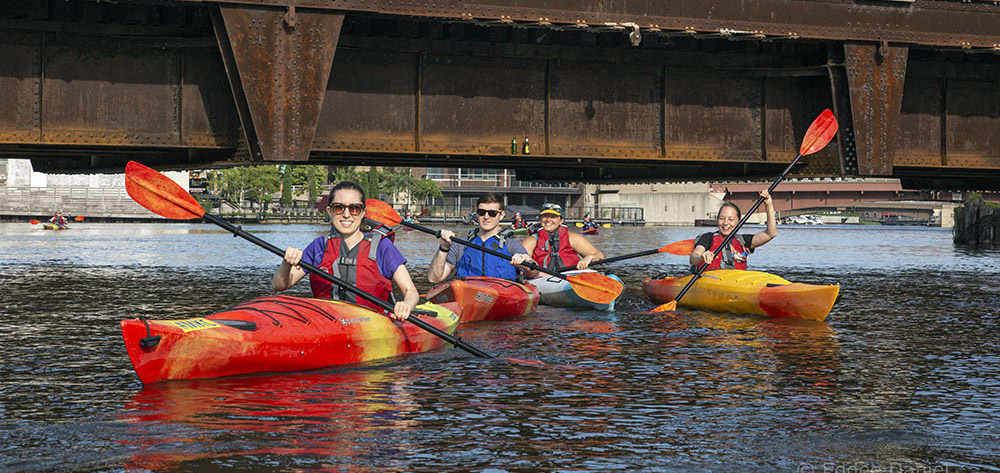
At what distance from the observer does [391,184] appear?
106062 millimetres

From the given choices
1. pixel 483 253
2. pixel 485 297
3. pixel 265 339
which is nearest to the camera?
pixel 265 339

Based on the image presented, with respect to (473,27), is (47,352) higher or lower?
lower

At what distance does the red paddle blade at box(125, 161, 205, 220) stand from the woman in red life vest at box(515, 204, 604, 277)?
7.44m

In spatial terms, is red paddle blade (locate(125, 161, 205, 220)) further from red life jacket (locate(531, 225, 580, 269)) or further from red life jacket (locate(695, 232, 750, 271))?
red life jacket (locate(695, 232, 750, 271))

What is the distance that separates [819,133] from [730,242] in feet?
7.54


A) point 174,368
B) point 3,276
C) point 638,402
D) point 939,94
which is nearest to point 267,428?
point 174,368

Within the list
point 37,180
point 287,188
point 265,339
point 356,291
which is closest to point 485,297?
point 356,291

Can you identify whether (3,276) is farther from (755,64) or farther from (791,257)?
(791,257)

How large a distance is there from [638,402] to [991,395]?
2.96m

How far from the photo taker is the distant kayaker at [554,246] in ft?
59.0

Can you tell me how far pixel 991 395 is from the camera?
30.8 feet

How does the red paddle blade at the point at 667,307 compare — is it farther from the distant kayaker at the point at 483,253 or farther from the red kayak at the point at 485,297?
the distant kayaker at the point at 483,253

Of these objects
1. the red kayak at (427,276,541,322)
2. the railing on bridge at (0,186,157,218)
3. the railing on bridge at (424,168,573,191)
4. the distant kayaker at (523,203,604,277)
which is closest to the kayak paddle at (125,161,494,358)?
the red kayak at (427,276,541,322)

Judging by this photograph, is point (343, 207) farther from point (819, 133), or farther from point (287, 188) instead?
point (287, 188)
